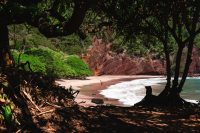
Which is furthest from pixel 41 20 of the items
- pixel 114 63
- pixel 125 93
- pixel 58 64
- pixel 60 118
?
pixel 114 63

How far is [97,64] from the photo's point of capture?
8562 cm

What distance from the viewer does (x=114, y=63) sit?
8844 centimetres

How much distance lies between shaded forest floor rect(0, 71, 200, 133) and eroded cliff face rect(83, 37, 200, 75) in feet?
230

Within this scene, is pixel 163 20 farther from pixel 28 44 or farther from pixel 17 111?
pixel 28 44

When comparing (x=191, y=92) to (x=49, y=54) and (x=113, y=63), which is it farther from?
(x=113, y=63)

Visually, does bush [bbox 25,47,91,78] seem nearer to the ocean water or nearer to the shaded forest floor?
the ocean water

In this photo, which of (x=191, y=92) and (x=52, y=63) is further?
(x=191, y=92)

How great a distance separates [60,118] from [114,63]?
7809 cm

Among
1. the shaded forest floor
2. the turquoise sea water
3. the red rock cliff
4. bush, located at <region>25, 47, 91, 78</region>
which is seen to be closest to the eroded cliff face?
the red rock cliff

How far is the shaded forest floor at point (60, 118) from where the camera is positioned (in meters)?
9.76

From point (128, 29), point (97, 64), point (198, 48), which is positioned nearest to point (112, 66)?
point (97, 64)

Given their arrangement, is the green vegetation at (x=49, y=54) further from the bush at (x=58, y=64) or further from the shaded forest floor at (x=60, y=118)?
the shaded forest floor at (x=60, y=118)

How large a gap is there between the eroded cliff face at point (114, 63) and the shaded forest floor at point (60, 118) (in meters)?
70.1

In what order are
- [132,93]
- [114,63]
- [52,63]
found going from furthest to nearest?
1. [114,63]
2. [52,63]
3. [132,93]
